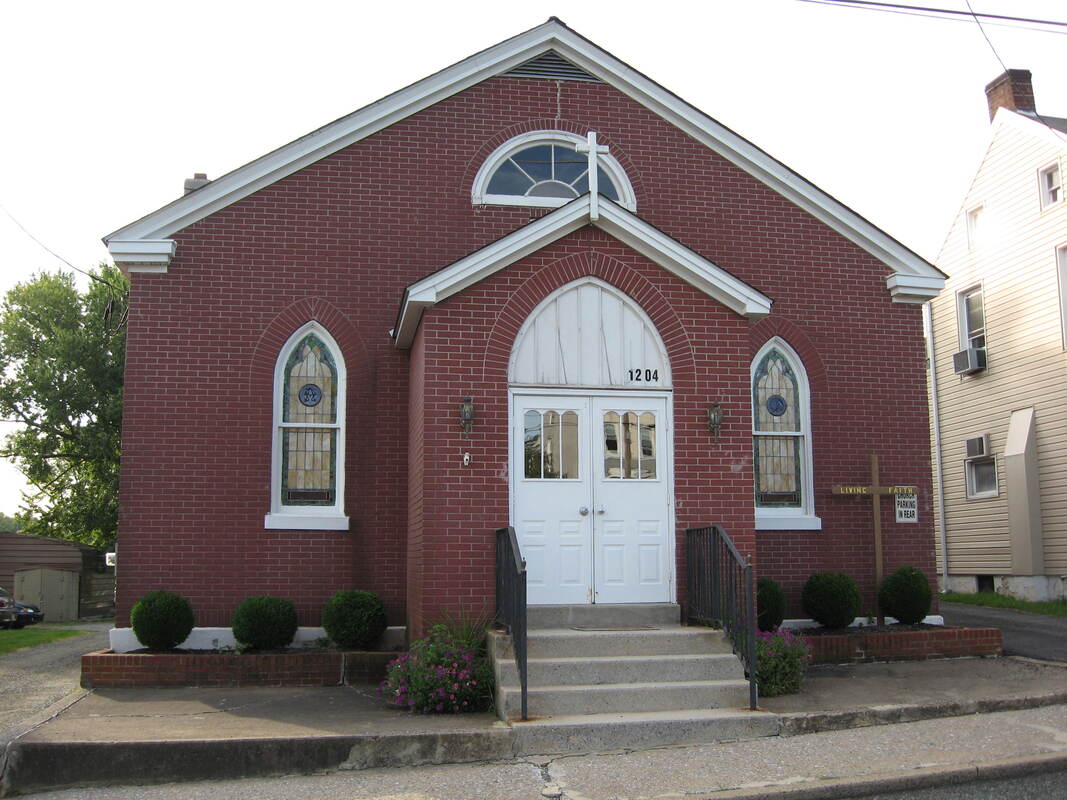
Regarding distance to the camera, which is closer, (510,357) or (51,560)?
(510,357)

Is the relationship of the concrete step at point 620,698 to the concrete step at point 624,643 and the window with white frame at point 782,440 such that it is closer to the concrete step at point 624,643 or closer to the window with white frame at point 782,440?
the concrete step at point 624,643

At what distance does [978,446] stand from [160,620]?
56.4ft

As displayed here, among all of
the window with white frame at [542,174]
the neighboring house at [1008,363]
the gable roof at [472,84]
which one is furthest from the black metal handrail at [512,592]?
the neighboring house at [1008,363]

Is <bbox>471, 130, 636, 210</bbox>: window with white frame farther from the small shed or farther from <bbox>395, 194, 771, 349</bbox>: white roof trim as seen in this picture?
the small shed

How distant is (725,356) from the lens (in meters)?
11.0

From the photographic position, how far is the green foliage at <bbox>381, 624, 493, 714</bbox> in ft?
29.5

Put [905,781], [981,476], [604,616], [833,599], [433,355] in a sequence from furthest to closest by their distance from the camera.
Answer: [981,476] → [833,599] → [433,355] → [604,616] → [905,781]

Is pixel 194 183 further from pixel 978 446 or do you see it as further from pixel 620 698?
pixel 978 446

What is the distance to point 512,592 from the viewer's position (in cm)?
925

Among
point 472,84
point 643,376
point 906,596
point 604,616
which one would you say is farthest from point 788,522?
point 472,84

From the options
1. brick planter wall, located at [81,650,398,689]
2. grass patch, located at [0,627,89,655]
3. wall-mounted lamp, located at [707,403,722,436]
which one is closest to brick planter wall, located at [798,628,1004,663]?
wall-mounted lamp, located at [707,403,722,436]

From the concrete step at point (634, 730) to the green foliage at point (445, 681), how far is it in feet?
2.79

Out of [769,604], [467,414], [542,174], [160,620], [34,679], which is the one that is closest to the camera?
[467,414]

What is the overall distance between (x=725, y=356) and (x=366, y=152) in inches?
213
